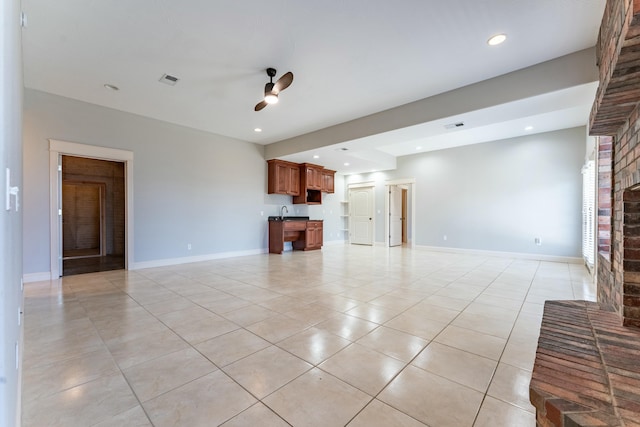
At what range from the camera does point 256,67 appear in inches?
132

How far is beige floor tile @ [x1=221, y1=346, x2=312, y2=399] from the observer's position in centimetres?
165

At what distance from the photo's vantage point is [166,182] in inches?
214

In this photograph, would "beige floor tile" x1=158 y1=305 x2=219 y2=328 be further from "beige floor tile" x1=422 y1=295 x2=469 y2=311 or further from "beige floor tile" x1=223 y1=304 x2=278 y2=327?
"beige floor tile" x1=422 y1=295 x2=469 y2=311

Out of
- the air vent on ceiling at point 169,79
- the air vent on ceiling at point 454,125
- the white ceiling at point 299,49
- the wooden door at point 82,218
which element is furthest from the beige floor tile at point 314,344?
the wooden door at point 82,218

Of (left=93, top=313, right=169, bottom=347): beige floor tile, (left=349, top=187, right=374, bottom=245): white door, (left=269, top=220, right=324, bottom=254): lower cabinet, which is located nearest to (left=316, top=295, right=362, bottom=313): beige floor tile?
(left=93, top=313, right=169, bottom=347): beige floor tile

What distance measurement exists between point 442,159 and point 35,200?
350 inches

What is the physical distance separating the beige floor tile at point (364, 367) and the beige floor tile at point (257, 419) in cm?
50

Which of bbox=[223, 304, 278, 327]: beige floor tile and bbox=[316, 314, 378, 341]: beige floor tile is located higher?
bbox=[223, 304, 278, 327]: beige floor tile

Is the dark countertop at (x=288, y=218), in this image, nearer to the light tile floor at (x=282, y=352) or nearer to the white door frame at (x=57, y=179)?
the light tile floor at (x=282, y=352)

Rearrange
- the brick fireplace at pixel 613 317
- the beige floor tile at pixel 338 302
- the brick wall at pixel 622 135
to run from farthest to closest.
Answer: the beige floor tile at pixel 338 302
the brick wall at pixel 622 135
the brick fireplace at pixel 613 317

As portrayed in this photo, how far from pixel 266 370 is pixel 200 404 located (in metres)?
0.45

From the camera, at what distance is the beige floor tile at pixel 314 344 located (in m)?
2.00

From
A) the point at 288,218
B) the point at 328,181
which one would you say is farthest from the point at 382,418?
the point at 328,181

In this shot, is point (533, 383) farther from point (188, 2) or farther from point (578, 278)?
point (578, 278)
